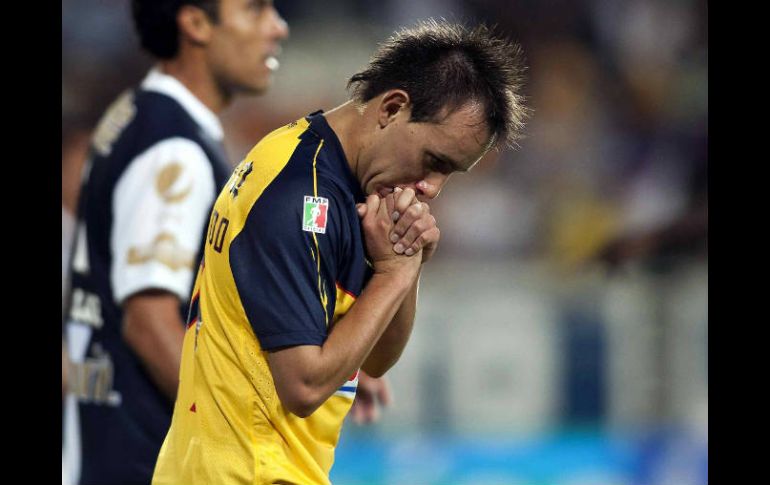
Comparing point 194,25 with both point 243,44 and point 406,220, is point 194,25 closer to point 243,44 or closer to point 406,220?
point 243,44

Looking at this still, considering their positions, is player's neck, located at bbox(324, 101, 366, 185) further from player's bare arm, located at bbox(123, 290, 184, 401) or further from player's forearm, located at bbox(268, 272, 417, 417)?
player's bare arm, located at bbox(123, 290, 184, 401)

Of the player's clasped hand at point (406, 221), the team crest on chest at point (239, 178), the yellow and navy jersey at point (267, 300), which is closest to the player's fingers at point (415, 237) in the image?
the player's clasped hand at point (406, 221)

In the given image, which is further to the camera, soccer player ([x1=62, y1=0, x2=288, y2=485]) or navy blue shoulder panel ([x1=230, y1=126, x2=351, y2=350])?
soccer player ([x1=62, y1=0, x2=288, y2=485])

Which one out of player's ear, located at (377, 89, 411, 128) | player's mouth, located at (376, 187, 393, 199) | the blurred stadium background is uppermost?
the blurred stadium background

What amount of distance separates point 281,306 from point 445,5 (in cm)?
428

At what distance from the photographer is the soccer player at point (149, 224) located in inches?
187

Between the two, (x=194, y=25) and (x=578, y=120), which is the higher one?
(x=578, y=120)

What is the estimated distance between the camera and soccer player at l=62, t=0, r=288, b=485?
476cm

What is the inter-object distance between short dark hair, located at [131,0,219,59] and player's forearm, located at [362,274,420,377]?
290 centimetres

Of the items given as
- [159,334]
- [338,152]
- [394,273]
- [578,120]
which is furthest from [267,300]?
[578,120]

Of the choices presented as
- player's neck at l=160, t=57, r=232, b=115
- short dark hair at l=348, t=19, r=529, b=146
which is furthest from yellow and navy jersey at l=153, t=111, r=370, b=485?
player's neck at l=160, t=57, r=232, b=115

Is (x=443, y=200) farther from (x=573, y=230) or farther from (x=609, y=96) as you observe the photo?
(x=609, y=96)

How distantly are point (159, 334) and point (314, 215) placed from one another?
2.49 meters

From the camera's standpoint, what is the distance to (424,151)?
2.54m
